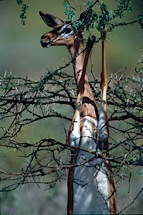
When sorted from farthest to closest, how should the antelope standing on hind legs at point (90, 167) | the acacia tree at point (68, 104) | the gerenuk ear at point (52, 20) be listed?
the gerenuk ear at point (52, 20) < the antelope standing on hind legs at point (90, 167) < the acacia tree at point (68, 104)

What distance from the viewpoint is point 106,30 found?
393 centimetres

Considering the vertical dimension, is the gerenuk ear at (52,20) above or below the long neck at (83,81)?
above

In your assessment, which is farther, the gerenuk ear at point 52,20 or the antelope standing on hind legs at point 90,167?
the gerenuk ear at point 52,20

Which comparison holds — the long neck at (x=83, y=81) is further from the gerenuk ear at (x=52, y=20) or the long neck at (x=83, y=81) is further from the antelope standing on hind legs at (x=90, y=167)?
the gerenuk ear at (x=52, y=20)

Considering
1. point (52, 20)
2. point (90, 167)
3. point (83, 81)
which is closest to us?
point (90, 167)

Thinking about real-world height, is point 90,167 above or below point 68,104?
below

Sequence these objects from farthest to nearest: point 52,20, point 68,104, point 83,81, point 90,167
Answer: point 68,104 → point 52,20 → point 83,81 → point 90,167

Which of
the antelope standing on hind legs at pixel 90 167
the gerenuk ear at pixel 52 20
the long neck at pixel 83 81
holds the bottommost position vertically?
the antelope standing on hind legs at pixel 90 167

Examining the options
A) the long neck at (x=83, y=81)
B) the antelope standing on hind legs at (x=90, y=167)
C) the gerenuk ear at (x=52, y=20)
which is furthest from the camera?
the gerenuk ear at (x=52, y=20)

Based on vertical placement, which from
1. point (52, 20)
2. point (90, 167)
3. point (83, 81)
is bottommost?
point (90, 167)

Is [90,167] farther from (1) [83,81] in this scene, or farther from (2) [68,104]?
(2) [68,104]

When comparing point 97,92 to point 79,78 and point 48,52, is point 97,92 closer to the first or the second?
point 79,78

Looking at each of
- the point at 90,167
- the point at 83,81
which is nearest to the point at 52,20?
the point at 83,81

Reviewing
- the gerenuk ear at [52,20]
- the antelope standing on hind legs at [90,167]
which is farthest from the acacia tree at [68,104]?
the gerenuk ear at [52,20]
